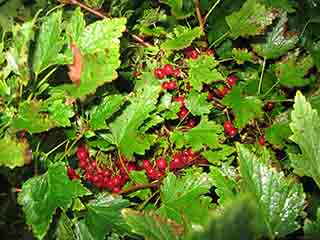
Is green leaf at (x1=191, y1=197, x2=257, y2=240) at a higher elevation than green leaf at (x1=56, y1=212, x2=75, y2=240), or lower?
higher

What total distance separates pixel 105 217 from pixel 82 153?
138 mm

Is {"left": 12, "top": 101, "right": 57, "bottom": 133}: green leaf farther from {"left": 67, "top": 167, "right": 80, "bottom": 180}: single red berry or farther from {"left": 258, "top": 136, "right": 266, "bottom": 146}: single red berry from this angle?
{"left": 258, "top": 136, "right": 266, "bottom": 146}: single red berry

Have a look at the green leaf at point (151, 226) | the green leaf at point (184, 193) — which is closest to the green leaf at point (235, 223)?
the green leaf at point (151, 226)

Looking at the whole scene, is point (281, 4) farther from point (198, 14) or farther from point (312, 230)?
point (312, 230)

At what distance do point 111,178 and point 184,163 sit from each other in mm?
152

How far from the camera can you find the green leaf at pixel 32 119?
34.3 inches

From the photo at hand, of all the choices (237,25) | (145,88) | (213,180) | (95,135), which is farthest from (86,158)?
(237,25)

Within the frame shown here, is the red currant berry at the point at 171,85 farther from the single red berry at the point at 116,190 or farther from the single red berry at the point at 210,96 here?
the single red berry at the point at 116,190

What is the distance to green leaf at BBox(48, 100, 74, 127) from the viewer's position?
0.91 metres

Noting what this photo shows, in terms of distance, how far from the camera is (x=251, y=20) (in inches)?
46.4

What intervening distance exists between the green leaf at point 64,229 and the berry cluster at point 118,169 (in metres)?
0.08

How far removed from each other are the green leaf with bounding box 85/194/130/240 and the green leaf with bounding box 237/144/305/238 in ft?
0.88

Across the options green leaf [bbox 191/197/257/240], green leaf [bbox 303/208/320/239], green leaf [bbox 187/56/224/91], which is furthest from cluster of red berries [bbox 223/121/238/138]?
green leaf [bbox 191/197/257/240]

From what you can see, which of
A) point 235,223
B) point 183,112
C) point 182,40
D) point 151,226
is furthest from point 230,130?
point 235,223
